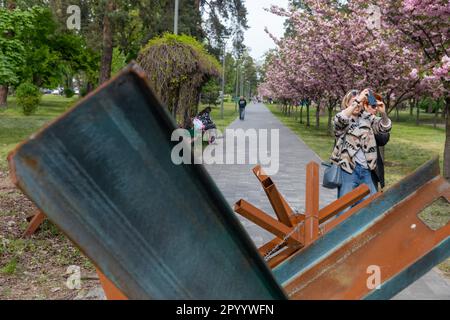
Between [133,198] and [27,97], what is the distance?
29.6 metres

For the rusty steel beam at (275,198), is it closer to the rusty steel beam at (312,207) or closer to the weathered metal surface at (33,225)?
the rusty steel beam at (312,207)

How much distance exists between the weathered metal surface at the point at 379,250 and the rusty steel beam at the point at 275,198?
0.95 metres

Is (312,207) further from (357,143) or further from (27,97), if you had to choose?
(27,97)

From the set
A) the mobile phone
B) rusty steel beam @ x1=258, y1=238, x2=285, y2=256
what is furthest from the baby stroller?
rusty steel beam @ x1=258, y1=238, x2=285, y2=256

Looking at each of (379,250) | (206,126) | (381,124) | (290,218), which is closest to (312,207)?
(290,218)

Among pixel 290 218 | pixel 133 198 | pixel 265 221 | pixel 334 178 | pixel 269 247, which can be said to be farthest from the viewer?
pixel 334 178

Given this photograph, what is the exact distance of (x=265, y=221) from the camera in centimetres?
325

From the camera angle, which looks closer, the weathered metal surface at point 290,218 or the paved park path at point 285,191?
the weathered metal surface at point 290,218

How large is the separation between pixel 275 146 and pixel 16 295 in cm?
1575

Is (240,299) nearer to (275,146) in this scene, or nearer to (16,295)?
(16,295)

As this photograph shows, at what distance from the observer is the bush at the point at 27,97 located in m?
28.8

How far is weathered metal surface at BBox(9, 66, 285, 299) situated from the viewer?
1.11 m

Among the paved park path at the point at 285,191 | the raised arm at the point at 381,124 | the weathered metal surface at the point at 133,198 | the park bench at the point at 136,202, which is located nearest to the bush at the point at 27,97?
the paved park path at the point at 285,191
